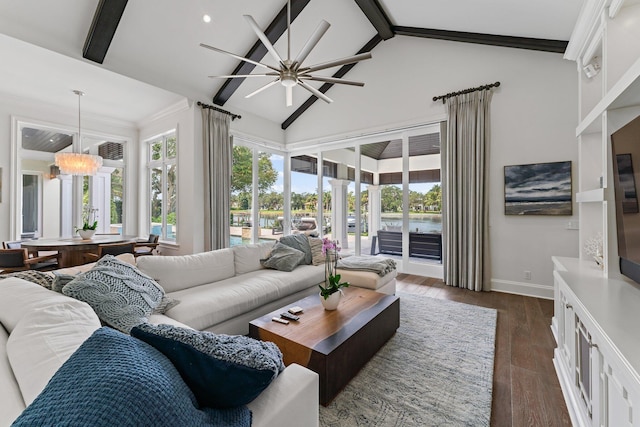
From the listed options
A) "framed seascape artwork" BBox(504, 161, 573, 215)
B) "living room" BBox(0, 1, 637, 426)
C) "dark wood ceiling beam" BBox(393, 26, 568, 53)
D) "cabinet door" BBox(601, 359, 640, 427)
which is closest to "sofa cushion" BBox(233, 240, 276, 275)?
"living room" BBox(0, 1, 637, 426)

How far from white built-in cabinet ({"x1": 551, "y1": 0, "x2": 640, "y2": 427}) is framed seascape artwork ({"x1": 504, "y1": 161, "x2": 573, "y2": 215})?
1.55 metres

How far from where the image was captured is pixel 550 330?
9.38 feet

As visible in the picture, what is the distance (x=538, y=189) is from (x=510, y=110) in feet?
4.00

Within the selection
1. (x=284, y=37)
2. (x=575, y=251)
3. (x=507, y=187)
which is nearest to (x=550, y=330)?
(x=575, y=251)

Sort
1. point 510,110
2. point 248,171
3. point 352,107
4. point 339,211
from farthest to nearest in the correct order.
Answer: point 339,211, point 248,171, point 352,107, point 510,110

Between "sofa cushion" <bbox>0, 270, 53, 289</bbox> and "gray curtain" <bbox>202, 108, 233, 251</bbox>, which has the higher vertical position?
"gray curtain" <bbox>202, 108, 233, 251</bbox>

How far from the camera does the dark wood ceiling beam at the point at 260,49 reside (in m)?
3.96

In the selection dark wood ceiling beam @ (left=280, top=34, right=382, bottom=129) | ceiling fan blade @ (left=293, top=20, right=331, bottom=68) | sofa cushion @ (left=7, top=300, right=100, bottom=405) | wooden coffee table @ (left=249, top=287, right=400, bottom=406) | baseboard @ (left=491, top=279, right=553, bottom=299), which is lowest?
baseboard @ (left=491, top=279, right=553, bottom=299)

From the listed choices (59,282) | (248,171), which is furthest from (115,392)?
(248,171)

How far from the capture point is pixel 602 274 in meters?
2.04

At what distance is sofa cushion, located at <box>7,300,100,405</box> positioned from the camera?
83 cm

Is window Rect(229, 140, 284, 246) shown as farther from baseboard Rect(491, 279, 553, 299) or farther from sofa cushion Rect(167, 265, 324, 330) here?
baseboard Rect(491, 279, 553, 299)

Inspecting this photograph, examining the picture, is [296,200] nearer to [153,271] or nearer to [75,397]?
[153,271]

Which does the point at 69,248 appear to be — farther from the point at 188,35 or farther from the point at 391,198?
the point at 391,198
